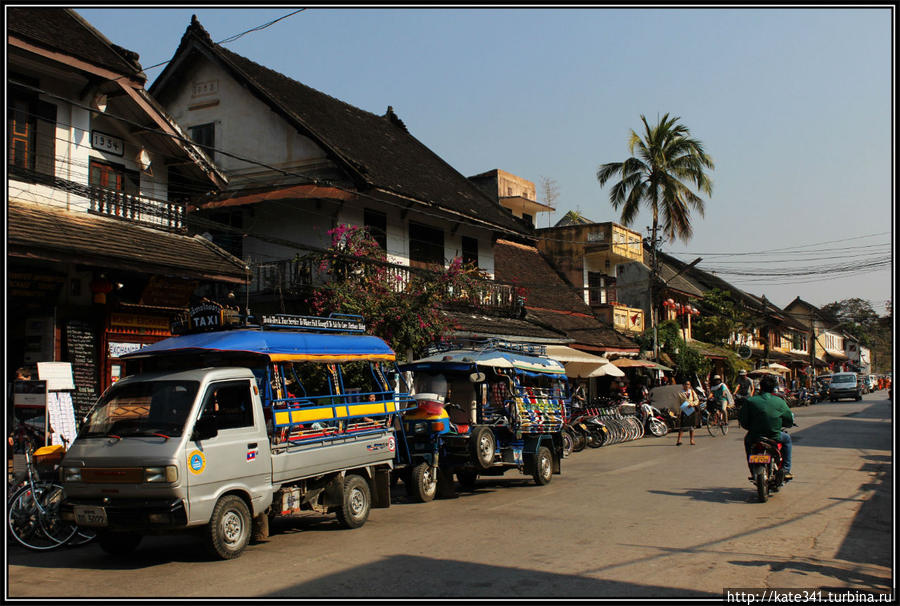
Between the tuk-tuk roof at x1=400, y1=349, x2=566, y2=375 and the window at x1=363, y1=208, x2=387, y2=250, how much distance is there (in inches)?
328

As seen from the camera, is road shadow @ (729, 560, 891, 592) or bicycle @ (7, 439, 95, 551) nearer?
road shadow @ (729, 560, 891, 592)

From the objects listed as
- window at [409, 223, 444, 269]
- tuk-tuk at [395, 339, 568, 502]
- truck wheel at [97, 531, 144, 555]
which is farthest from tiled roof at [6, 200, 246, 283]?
window at [409, 223, 444, 269]

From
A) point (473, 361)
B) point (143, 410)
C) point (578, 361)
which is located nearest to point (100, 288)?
point (143, 410)

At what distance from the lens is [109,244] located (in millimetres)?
13383

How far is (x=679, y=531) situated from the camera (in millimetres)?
9688

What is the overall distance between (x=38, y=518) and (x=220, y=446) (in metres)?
2.69

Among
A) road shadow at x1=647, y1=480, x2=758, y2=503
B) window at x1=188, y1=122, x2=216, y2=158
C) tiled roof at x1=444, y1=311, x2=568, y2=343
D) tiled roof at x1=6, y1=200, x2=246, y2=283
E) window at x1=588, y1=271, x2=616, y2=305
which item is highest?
window at x1=188, y1=122, x2=216, y2=158

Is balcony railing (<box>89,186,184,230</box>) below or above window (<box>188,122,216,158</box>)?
below

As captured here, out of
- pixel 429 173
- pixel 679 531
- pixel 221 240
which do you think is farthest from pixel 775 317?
pixel 679 531

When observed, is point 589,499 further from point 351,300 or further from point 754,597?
point 351,300

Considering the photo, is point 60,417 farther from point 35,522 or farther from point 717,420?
point 717,420

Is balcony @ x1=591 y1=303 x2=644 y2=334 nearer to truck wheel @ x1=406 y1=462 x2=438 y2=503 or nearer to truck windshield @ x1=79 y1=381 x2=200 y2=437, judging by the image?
truck wheel @ x1=406 y1=462 x2=438 y2=503

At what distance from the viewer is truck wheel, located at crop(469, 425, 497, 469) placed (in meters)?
13.4

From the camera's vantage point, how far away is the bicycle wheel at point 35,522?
9242 millimetres
